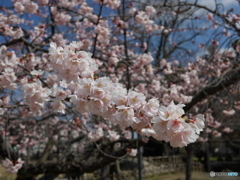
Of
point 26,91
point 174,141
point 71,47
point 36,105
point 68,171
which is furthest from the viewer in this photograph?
point 68,171

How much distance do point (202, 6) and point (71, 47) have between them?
325cm

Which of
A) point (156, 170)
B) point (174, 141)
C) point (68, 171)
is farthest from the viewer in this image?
point (156, 170)

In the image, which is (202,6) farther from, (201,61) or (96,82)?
(96,82)

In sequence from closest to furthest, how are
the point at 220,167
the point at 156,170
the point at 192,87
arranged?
the point at 192,87
the point at 156,170
the point at 220,167

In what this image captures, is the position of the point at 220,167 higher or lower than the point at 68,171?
lower

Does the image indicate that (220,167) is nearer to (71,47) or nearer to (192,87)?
(192,87)

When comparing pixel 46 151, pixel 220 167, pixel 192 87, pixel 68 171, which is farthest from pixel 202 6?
pixel 220 167

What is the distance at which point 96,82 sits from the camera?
49.7 inches

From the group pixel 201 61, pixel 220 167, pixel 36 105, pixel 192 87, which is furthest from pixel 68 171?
pixel 220 167

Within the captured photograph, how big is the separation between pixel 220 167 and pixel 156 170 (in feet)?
14.2

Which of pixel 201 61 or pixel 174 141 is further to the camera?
pixel 201 61

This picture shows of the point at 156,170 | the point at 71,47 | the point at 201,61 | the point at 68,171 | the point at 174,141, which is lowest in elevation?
the point at 156,170

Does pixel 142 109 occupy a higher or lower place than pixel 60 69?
lower

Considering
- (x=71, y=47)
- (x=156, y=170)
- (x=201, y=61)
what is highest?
(x=201, y=61)
